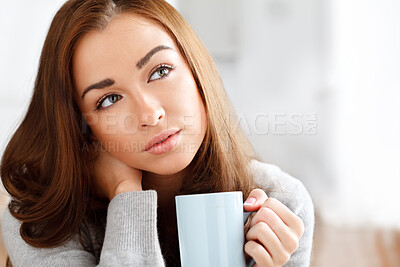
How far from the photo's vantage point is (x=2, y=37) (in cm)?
149

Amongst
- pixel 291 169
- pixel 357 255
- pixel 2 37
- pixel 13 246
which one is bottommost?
pixel 357 255

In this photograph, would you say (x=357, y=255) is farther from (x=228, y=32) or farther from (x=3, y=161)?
(x=3, y=161)

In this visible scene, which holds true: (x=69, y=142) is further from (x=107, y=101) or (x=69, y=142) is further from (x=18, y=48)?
(x=18, y=48)

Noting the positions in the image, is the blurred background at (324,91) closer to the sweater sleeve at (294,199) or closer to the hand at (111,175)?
the sweater sleeve at (294,199)

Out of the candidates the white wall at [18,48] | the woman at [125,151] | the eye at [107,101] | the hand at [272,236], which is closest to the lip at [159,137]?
the woman at [125,151]

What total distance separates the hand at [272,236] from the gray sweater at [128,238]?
0.16 metres

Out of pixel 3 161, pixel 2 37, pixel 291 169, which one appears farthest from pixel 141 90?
pixel 291 169

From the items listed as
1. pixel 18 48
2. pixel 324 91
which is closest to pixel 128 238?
pixel 18 48

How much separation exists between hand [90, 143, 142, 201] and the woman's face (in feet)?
0.11

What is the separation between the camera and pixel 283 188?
0.96 meters

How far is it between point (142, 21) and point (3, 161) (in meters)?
0.46

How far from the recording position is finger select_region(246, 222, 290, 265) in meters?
0.67

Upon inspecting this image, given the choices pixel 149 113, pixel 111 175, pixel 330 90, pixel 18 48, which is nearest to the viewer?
pixel 149 113

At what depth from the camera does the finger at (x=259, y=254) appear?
2.19ft
